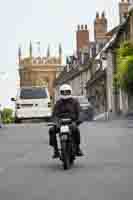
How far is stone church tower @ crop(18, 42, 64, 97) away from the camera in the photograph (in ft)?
570

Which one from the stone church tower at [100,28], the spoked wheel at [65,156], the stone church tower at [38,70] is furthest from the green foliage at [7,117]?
the spoked wheel at [65,156]

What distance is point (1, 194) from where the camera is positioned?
1053 centimetres

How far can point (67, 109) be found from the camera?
14.3 m

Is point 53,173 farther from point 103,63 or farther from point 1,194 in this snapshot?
point 103,63

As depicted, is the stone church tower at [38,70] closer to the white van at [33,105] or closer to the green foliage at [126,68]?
the green foliage at [126,68]

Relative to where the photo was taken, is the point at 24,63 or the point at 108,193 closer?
the point at 108,193

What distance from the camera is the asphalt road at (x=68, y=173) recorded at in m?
10.4

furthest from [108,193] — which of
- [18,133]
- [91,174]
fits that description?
[18,133]

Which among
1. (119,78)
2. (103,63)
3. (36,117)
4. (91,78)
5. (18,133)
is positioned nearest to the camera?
(18,133)

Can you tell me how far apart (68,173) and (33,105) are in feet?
78.7

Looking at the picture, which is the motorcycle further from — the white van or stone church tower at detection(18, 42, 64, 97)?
stone church tower at detection(18, 42, 64, 97)

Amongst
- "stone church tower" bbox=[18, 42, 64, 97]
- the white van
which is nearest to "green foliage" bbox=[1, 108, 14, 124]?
"stone church tower" bbox=[18, 42, 64, 97]

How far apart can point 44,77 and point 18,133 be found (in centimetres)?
14657

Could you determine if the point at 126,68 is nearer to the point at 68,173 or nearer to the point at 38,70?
the point at 68,173
